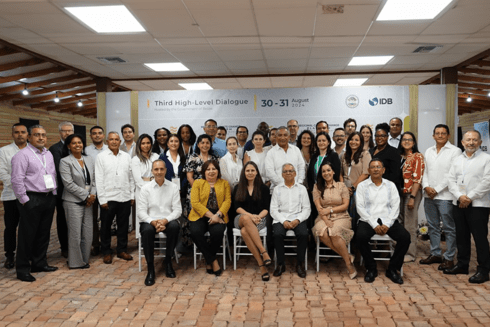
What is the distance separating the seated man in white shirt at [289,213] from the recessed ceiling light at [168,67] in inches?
160

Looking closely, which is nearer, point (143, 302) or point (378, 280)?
point (143, 302)

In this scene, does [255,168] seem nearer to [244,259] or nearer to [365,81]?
[244,259]

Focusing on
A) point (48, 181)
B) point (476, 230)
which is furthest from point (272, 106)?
point (48, 181)

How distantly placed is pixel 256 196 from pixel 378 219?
1330mm

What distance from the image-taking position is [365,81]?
30.3 feet

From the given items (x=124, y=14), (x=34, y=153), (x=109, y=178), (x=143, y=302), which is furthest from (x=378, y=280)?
(x=124, y=14)

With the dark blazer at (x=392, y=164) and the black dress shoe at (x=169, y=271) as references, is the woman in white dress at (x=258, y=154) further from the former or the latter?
the black dress shoe at (x=169, y=271)

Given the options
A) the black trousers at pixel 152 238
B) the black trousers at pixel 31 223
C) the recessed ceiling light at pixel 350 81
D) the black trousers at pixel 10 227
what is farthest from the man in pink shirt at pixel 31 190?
the recessed ceiling light at pixel 350 81

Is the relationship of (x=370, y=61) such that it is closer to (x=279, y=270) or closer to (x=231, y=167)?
(x=231, y=167)

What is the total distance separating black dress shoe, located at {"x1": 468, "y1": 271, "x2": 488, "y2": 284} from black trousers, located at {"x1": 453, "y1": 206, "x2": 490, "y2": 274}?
0.04 metres

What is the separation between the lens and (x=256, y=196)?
4.36m

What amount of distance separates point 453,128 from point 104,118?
643 cm

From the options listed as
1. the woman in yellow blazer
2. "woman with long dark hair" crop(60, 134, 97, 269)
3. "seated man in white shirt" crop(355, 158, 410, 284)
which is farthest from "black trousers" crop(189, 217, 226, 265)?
"seated man in white shirt" crop(355, 158, 410, 284)

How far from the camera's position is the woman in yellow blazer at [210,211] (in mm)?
4227
